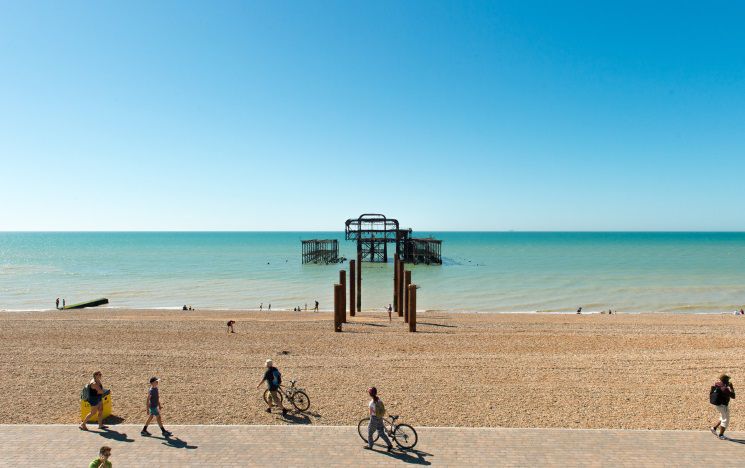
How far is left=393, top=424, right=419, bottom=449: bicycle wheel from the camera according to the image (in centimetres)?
792

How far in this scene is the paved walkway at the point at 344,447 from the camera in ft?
24.3

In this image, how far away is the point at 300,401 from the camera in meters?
9.95

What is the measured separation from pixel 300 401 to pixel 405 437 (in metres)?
2.92

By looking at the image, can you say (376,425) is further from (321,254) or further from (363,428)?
(321,254)

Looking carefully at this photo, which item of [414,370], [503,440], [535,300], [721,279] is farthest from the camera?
[721,279]

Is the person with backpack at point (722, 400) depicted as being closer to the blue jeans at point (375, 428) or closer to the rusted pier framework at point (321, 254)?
the blue jeans at point (375, 428)

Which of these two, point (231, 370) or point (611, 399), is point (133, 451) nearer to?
point (231, 370)

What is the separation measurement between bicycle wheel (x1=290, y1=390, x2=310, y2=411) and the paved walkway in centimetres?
111

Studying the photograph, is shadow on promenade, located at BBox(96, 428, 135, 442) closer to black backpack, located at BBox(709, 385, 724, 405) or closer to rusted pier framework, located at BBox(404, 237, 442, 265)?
black backpack, located at BBox(709, 385, 724, 405)

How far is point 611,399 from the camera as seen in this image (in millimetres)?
10688

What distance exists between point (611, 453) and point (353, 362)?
790 cm

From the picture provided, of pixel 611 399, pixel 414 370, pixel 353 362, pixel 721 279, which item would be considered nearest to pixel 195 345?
pixel 353 362

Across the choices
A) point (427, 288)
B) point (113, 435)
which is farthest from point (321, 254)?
point (113, 435)

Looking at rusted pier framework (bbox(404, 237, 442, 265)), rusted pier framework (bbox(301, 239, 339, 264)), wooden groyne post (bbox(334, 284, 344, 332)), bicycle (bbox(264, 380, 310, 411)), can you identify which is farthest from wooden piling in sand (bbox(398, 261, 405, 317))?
rusted pier framework (bbox(301, 239, 339, 264))
